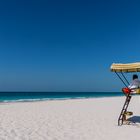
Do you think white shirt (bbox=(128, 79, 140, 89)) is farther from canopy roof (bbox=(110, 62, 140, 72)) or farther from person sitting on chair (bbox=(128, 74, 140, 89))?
canopy roof (bbox=(110, 62, 140, 72))

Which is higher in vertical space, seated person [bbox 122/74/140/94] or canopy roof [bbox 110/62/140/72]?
canopy roof [bbox 110/62/140/72]

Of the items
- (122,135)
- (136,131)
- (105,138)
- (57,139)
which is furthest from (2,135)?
(136,131)

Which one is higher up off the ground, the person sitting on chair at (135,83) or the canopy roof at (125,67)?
the canopy roof at (125,67)

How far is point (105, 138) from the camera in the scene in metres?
7.54

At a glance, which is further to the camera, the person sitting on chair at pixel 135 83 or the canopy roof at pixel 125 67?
the person sitting on chair at pixel 135 83

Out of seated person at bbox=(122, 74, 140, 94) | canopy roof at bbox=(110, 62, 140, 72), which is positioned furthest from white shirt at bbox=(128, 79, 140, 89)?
canopy roof at bbox=(110, 62, 140, 72)

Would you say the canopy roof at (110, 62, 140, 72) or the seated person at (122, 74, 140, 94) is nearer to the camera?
the canopy roof at (110, 62, 140, 72)

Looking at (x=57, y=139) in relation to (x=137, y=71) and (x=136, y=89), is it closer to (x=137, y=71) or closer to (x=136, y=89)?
(x=136, y=89)

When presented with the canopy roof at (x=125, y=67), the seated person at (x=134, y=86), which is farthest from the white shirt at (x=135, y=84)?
the canopy roof at (x=125, y=67)

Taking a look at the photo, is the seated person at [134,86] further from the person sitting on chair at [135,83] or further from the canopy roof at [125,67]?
the canopy roof at [125,67]

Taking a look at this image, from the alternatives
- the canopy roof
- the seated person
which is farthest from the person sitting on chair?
the canopy roof

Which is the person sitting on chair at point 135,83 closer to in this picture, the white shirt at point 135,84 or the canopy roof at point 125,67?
the white shirt at point 135,84

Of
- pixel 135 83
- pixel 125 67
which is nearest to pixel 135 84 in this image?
pixel 135 83

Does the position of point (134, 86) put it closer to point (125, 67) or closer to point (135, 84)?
point (135, 84)
